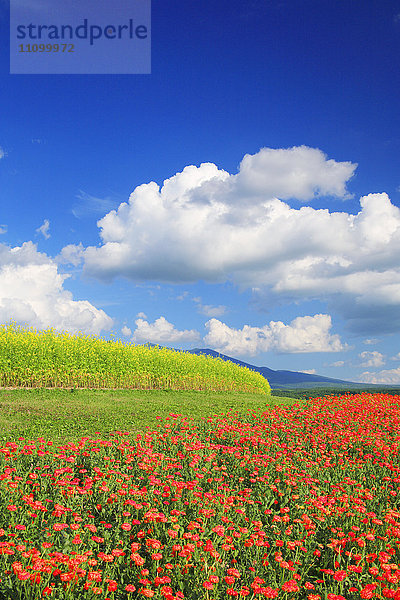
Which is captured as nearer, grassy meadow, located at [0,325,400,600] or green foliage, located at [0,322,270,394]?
grassy meadow, located at [0,325,400,600]

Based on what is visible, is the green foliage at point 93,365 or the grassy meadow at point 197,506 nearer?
the grassy meadow at point 197,506

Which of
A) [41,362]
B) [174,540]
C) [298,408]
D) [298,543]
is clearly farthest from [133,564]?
[41,362]

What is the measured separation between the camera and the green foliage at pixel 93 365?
727 inches

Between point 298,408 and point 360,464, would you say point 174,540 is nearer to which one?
point 360,464

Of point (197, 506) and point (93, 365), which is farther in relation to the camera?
point (93, 365)

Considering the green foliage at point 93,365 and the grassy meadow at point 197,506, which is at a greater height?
the green foliage at point 93,365

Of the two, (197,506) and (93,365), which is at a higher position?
(93,365)

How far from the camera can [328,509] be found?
550cm

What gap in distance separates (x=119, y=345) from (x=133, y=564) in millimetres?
18530

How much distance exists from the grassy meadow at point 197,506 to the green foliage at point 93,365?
4.75 metres

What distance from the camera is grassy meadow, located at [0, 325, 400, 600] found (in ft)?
12.5

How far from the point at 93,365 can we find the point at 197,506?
1564 centimetres

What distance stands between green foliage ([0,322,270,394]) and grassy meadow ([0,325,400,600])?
4746 millimetres

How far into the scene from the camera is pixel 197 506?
5352 mm
